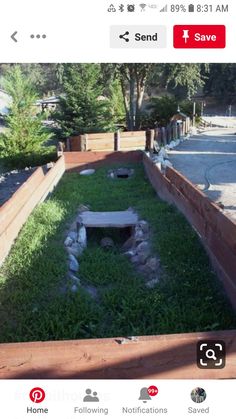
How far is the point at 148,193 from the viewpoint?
9594 millimetres

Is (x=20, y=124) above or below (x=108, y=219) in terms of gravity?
above

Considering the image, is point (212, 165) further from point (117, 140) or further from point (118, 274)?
point (118, 274)

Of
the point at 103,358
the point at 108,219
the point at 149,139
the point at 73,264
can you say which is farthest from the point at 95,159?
the point at 103,358

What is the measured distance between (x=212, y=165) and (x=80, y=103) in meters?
9.57

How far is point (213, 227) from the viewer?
14.8 ft

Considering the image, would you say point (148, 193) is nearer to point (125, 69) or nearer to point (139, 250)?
point (139, 250)

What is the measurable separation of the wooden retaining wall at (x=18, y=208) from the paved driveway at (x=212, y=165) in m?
3.81

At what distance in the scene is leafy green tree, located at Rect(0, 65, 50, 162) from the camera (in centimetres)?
1692

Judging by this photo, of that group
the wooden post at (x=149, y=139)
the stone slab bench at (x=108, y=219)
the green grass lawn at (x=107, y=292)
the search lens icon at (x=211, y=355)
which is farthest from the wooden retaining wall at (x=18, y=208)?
the wooden post at (x=149, y=139)
